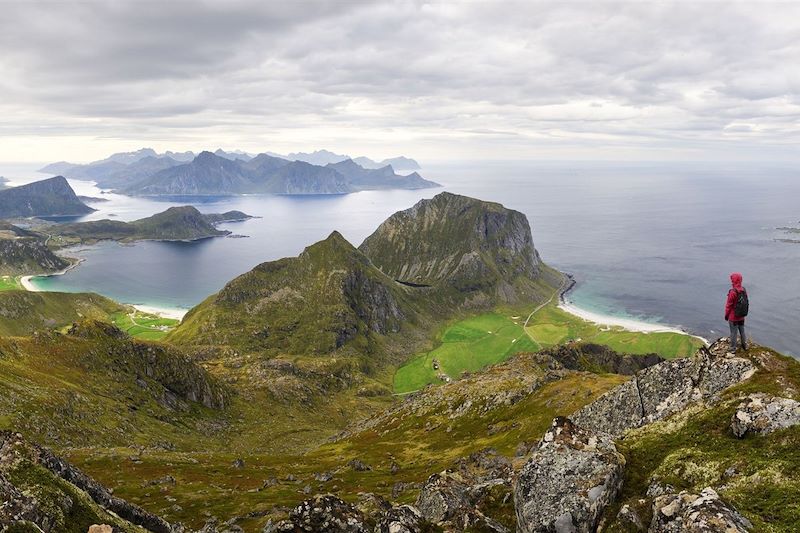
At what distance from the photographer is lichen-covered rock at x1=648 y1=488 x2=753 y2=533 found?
2000 centimetres

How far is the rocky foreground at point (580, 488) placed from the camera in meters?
24.2

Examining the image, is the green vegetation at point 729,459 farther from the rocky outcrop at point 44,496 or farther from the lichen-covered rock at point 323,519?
the rocky outcrop at point 44,496

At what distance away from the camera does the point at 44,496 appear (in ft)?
91.8

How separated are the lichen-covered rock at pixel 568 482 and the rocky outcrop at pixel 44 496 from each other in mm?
26758

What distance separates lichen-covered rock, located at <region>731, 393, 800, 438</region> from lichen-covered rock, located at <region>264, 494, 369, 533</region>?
83.5 feet

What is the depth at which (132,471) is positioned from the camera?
73.6 metres

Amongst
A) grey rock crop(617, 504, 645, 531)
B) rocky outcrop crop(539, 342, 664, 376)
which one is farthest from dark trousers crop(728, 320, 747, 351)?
rocky outcrop crop(539, 342, 664, 376)

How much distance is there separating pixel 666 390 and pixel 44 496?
52.8 meters

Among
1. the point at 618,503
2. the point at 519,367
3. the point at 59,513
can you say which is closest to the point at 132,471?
the point at 59,513

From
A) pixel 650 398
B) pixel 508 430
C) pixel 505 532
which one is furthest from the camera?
pixel 508 430

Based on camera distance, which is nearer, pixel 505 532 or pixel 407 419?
pixel 505 532

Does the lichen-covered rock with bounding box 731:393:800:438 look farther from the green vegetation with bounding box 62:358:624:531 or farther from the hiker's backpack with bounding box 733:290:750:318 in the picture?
the green vegetation with bounding box 62:358:624:531

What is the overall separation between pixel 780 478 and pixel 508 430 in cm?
6723

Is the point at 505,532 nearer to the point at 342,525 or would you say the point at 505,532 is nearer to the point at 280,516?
the point at 342,525
